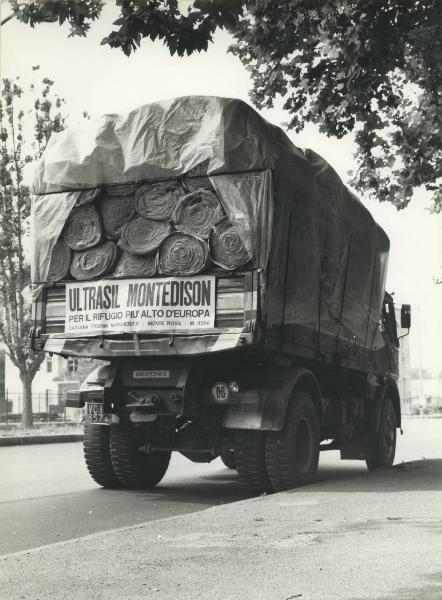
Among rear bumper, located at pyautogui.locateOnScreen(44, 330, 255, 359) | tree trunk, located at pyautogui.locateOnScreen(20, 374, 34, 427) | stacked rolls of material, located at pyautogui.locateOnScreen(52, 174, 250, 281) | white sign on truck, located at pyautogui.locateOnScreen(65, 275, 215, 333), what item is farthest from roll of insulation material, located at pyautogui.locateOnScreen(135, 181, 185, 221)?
tree trunk, located at pyautogui.locateOnScreen(20, 374, 34, 427)

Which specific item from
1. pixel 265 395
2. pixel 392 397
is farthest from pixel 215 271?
pixel 392 397

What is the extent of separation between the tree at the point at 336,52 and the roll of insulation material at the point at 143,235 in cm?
235

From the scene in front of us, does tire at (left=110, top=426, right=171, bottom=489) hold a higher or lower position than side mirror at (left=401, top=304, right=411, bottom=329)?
lower

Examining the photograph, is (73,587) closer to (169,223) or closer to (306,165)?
(169,223)

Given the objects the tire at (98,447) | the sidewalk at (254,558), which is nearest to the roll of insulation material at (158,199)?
the tire at (98,447)

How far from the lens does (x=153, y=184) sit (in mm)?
8984

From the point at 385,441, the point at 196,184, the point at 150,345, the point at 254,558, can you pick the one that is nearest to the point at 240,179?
the point at 196,184

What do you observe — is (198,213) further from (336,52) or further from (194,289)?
(336,52)

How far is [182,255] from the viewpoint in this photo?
870 centimetres

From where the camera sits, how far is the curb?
20094 millimetres

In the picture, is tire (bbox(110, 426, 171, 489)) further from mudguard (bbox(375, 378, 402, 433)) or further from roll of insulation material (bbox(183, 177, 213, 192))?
mudguard (bbox(375, 378, 402, 433))

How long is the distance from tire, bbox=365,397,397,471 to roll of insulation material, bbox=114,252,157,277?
529 cm

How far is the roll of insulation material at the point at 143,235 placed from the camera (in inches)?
346

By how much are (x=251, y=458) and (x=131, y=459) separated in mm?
1616
